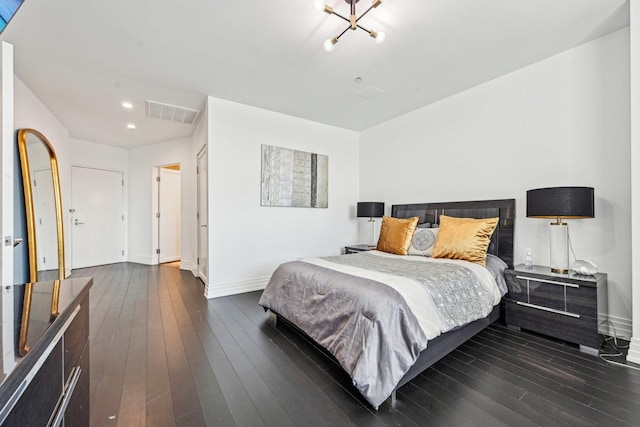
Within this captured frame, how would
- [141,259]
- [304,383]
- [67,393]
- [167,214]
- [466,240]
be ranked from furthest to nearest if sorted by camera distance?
1. [167,214]
2. [141,259]
3. [466,240]
4. [304,383]
5. [67,393]

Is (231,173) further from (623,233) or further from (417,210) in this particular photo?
(623,233)

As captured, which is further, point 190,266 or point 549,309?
point 190,266

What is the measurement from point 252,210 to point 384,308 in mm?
2757

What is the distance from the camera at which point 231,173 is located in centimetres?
375

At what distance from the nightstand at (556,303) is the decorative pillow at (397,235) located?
1.05 metres

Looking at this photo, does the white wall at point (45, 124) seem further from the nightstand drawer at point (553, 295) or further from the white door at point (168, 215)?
the nightstand drawer at point (553, 295)

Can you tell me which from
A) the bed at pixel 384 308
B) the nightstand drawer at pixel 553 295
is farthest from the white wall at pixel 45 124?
the nightstand drawer at pixel 553 295

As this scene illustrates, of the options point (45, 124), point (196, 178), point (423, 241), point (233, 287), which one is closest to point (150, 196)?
point (196, 178)

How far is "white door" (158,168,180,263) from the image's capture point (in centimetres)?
589

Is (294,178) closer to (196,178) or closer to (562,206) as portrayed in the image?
(196,178)

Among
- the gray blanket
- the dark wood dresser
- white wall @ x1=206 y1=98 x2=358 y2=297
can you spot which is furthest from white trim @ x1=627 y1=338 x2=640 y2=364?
white wall @ x1=206 y1=98 x2=358 y2=297

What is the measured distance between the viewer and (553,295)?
7.59 feet

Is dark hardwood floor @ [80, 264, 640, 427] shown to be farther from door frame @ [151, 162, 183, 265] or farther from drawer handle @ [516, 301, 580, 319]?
door frame @ [151, 162, 183, 265]

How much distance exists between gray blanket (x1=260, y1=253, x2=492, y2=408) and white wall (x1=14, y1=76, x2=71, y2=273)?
3.59m
